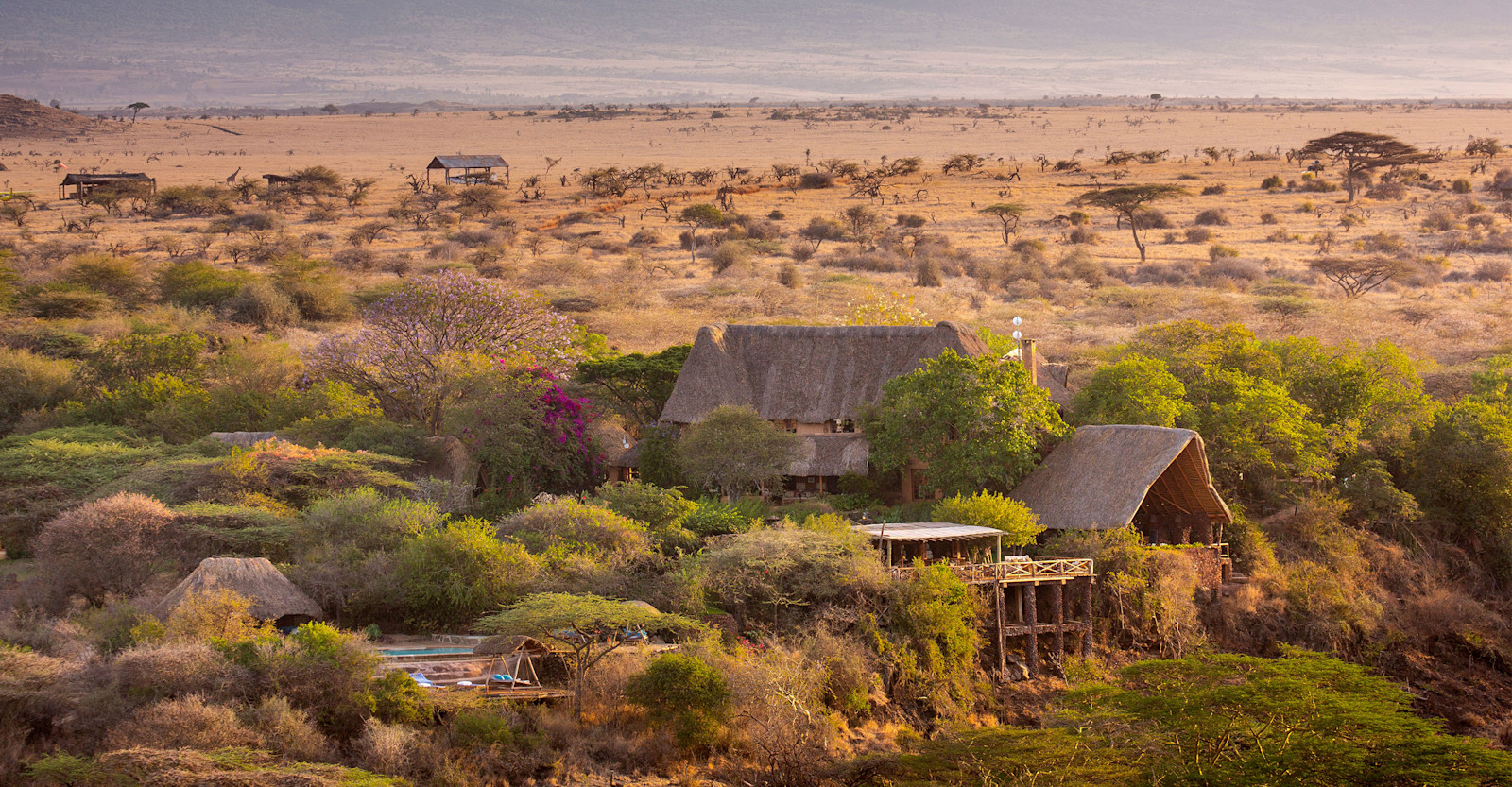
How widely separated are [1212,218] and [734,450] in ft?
163

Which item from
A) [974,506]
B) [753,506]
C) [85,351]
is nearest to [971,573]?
[974,506]

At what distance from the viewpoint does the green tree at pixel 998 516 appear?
24875 mm

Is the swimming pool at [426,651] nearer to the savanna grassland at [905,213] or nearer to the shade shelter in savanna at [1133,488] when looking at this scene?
the shade shelter in savanna at [1133,488]

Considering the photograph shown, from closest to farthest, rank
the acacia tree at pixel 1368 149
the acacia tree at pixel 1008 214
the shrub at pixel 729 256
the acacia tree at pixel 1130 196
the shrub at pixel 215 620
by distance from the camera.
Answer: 1. the shrub at pixel 215 620
2. the shrub at pixel 729 256
3. the acacia tree at pixel 1130 196
4. the acacia tree at pixel 1008 214
5. the acacia tree at pixel 1368 149

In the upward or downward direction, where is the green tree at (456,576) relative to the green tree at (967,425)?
downward

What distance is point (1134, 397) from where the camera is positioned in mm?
27750

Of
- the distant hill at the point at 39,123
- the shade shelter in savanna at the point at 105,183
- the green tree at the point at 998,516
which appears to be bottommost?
the green tree at the point at 998,516

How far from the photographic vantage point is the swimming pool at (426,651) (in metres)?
21.1

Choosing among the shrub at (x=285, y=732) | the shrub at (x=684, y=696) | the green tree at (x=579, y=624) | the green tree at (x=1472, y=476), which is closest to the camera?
the shrub at (x=285, y=732)

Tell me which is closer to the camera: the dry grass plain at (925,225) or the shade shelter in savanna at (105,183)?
the dry grass plain at (925,225)

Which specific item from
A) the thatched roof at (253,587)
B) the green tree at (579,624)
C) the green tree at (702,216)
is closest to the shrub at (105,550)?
the thatched roof at (253,587)

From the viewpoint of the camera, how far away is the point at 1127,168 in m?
92.6

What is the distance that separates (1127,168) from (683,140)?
41.3m

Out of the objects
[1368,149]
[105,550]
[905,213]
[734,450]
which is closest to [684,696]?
[734,450]
